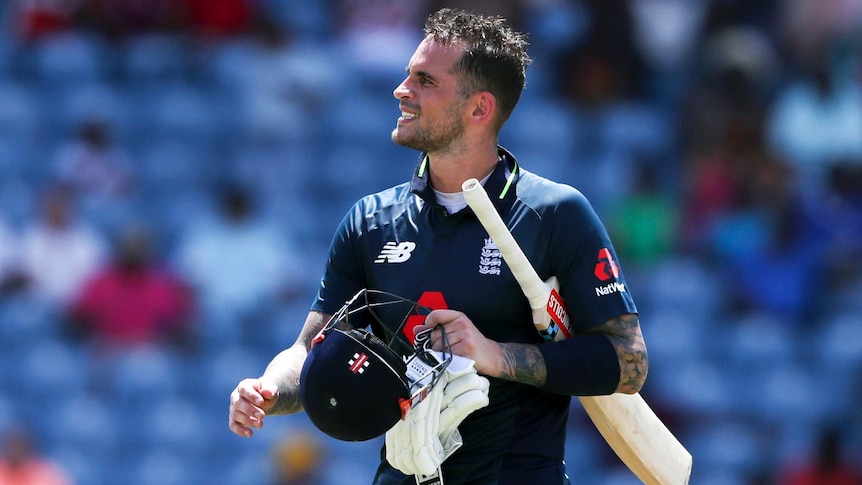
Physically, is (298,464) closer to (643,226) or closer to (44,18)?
(643,226)

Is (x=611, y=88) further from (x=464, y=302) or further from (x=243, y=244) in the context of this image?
(x=464, y=302)

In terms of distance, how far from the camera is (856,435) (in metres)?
8.09

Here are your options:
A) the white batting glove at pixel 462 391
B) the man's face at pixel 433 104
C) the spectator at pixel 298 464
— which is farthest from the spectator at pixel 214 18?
the white batting glove at pixel 462 391

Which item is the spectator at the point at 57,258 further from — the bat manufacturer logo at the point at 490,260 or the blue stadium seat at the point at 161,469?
the bat manufacturer logo at the point at 490,260

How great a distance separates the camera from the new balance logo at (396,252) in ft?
12.1

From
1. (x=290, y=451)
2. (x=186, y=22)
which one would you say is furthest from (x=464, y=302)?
(x=186, y=22)

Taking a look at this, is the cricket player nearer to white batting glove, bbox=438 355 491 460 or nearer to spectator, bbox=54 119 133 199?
white batting glove, bbox=438 355 491 460

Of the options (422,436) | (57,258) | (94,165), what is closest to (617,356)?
(422,436)

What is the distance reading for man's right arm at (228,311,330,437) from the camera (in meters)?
3.41

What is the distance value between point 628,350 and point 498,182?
58 centimetres

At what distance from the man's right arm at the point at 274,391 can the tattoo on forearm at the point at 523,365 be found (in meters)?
0.57

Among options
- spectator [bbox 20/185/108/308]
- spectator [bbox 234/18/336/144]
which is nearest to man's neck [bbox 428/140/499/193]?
spectator [bbox 20/185/108/308]

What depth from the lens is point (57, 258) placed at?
28.8ft

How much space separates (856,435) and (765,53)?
314cm
